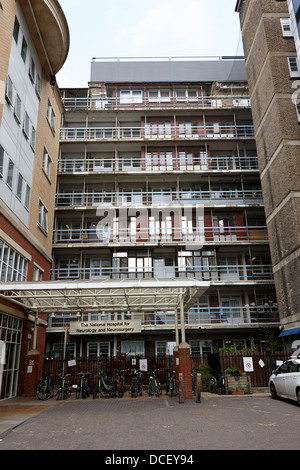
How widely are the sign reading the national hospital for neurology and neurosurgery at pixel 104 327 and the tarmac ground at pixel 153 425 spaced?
3.53m

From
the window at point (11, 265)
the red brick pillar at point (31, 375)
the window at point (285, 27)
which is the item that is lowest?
the red brick pillar at point (31, 375)

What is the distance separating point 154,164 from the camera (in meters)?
32.0

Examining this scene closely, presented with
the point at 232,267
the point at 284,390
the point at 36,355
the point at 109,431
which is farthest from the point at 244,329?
the point at 109,431

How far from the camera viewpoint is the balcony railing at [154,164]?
103 feet

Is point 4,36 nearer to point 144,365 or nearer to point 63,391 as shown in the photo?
point 63,391

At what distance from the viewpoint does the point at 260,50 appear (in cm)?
2772

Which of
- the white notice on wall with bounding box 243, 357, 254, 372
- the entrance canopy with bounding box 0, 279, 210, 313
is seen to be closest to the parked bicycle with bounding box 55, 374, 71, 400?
the entrance canopy with bounding box 0, 279, 210, 313

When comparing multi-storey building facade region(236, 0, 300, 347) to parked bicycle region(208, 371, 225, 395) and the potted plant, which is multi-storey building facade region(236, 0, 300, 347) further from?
parked bicycle region(208, 371, 225, 395)

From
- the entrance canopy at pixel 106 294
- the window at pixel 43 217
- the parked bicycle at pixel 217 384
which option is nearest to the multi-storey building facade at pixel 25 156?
the window at pixel 43 217

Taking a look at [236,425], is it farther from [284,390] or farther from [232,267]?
[232,267]

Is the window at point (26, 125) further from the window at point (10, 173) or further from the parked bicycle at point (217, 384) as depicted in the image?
the parked bicycle at point (217, 384)

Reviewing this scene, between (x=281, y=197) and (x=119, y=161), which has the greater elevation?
(x=119, y=161)

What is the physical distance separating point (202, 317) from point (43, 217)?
44.6 feet

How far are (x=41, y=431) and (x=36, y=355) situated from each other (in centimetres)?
866
